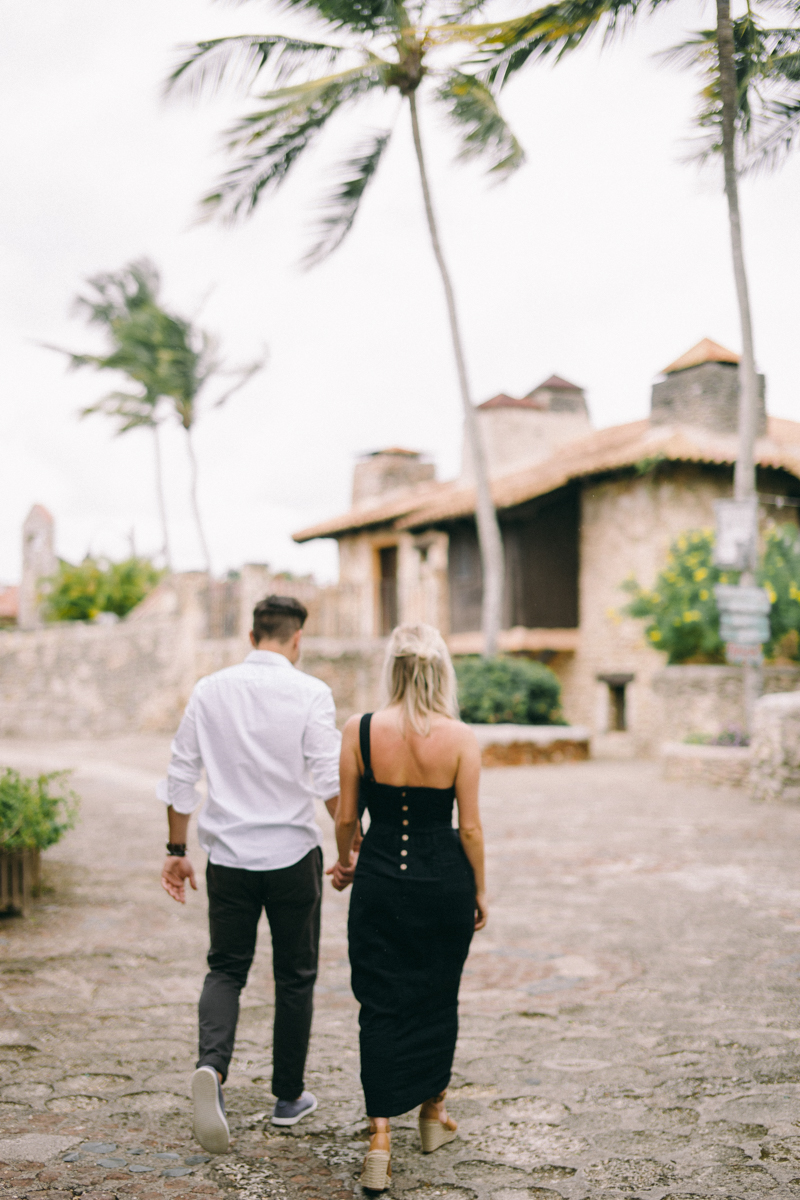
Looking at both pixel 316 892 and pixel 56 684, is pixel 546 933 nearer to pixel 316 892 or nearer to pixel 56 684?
pixel 316 892

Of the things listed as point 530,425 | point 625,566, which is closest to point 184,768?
point 625,566

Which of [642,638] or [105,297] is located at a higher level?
[105,297]

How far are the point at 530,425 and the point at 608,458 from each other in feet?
20.2

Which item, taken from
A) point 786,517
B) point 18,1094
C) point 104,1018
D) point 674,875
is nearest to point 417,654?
point 18,1094

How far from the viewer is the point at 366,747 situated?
10.1ft

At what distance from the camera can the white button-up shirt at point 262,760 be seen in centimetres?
324

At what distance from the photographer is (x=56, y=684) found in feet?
75.5

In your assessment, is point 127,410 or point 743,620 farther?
point 127,410

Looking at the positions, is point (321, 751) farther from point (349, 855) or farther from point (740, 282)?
point (740, 282)

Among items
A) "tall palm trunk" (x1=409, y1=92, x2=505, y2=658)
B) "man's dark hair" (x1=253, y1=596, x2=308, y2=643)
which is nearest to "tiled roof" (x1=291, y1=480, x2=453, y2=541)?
"tall palm trunk" (x1=409, y1=92, x2=505, y2=658)

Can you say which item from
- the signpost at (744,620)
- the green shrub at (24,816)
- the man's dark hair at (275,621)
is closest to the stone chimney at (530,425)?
the signpost at (744,620)

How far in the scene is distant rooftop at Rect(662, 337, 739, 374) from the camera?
1795 cm

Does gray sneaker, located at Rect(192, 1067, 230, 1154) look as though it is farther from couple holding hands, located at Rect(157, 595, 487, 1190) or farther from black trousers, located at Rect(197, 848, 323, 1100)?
black trousers, located at Rect(197, 848, 323, 1100)

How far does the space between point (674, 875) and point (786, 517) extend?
12.1 metres
